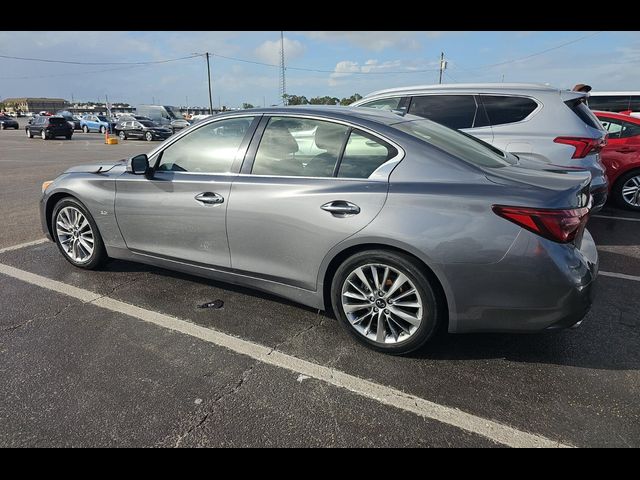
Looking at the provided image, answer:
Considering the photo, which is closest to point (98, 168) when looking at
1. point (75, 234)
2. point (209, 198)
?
point (75, 234)

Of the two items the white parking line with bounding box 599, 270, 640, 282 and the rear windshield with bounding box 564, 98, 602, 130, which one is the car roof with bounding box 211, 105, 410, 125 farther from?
the rear windshield with bounding box 564, 98, 602, 130

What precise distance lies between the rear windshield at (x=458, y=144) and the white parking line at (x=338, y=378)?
5.04ft

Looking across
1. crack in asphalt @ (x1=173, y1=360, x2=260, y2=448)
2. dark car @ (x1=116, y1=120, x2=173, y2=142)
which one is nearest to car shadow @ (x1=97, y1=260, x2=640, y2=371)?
crack in asphalt @ (x1=173, y1=360, x2=260, y2=448)

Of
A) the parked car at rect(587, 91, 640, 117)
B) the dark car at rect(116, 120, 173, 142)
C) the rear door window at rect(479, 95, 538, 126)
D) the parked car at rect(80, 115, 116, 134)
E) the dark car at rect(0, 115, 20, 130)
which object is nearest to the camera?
the rear door window at rect(479, 95, 538, 126)

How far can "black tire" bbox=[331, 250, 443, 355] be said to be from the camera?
2678 mm

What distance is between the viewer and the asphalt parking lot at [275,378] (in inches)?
86.8

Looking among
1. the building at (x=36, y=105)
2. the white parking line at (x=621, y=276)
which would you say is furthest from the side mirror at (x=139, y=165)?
the building at (x=36, y=105)

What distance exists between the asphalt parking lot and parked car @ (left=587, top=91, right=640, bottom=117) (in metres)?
12.3

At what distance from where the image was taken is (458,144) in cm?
316

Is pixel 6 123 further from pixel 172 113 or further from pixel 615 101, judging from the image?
pixel 615 101

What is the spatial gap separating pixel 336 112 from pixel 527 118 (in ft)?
10.8

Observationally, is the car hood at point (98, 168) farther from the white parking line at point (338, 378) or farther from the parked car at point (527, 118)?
the parked car at point (527, 118)
